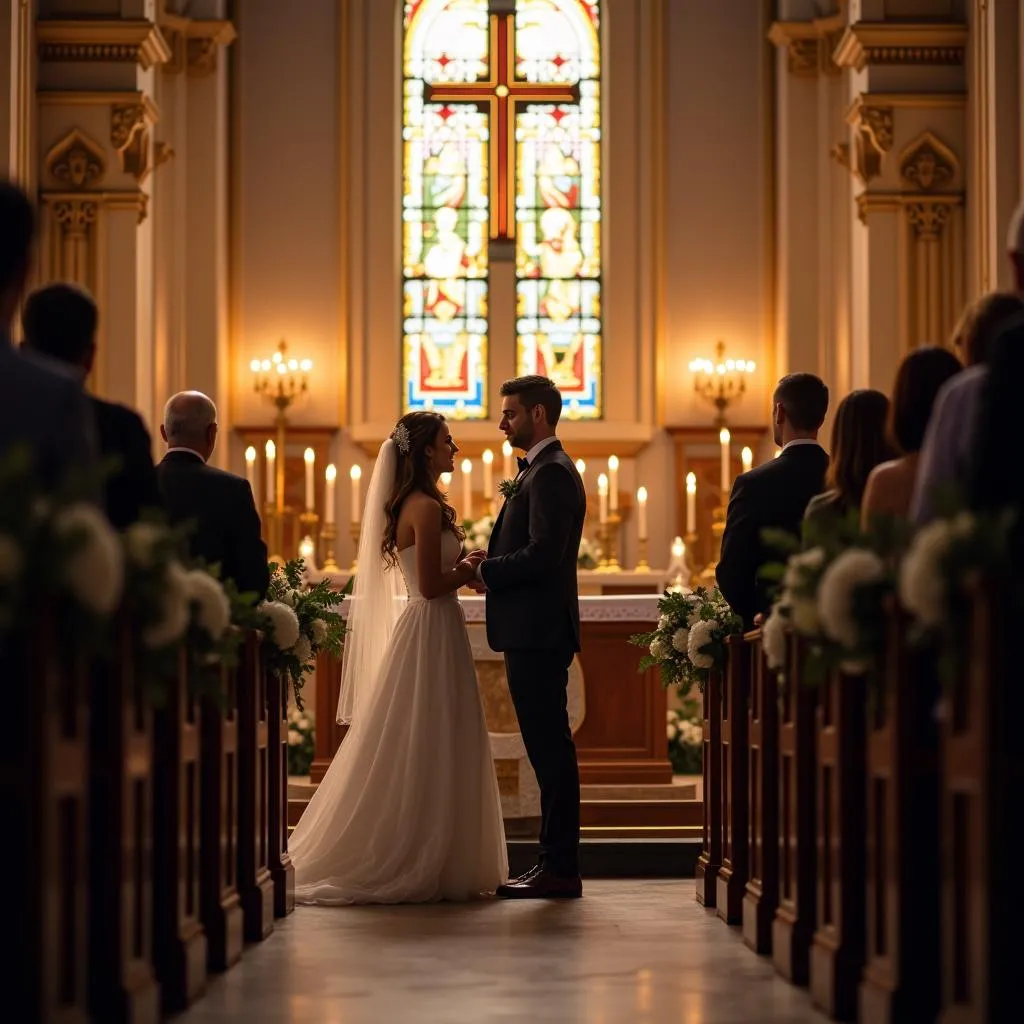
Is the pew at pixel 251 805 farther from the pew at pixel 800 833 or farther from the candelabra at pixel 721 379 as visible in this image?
the candelabra at pixel 721 379

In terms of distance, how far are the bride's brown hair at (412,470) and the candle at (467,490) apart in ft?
14.5

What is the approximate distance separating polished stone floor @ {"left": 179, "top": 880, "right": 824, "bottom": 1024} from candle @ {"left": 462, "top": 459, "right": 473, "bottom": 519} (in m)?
5.24

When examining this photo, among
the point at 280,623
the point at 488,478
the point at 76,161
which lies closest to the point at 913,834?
the point at 280,623

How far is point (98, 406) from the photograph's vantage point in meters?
4.71

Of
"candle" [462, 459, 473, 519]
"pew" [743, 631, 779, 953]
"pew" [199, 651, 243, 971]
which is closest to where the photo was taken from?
"pew" [199, 651, 243, 971]

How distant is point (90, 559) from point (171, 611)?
73cm

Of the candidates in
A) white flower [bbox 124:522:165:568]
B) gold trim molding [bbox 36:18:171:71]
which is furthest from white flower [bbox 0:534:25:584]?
gold trim molding [bbox 36:18:171:71]

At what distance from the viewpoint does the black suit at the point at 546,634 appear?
7.38 meters

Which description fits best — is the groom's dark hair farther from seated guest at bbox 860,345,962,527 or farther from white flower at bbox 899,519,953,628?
white flower at bbox 899,519,953,628

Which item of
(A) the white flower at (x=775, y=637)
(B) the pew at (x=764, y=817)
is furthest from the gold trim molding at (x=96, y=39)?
(A) the white flower at (x=775, y=637)

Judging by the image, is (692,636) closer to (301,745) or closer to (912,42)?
(301,745)

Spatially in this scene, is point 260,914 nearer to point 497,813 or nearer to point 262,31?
point 497,813

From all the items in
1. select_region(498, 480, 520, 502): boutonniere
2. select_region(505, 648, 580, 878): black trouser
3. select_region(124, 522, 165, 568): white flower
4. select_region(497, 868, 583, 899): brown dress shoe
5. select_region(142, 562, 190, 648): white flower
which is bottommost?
select_region(497, 868, 583, 899): brown dress shoe

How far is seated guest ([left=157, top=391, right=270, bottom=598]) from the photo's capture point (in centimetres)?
617
